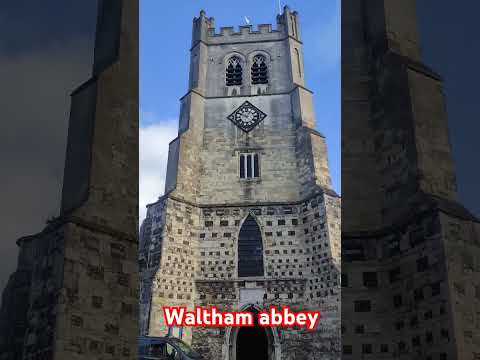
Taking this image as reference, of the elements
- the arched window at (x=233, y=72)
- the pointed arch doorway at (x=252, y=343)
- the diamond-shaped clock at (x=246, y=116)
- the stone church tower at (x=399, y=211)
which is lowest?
the pointed arch doorway at (x=252, y=343)

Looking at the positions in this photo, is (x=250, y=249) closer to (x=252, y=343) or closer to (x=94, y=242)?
(x=252, y=343)

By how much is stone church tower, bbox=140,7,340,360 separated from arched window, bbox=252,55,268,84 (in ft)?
1.18

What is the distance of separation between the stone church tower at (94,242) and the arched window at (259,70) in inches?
884

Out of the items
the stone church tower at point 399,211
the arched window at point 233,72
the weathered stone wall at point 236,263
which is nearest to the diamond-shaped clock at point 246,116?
the arched window at point 233,72

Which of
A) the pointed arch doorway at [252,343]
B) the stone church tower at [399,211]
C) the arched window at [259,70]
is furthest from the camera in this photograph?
the arched window at [259,70]

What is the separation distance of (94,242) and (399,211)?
5.06m

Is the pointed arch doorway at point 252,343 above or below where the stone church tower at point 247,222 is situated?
below

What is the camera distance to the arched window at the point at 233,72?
35.1 m

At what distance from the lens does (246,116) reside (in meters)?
32.9

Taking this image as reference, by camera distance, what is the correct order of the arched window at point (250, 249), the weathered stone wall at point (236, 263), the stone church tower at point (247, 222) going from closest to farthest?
the weathered stone wall at point (236, 263), the stone church tower at point (247, 222), the arched window at point (250, 249)

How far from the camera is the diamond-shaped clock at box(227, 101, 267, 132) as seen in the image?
3256cm

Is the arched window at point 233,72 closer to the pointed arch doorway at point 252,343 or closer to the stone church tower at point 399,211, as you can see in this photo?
the pointed arch doorway at point 252,343

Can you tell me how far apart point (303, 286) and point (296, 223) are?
3.05 m

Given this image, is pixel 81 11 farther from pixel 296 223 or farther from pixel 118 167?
pixel 296 223
